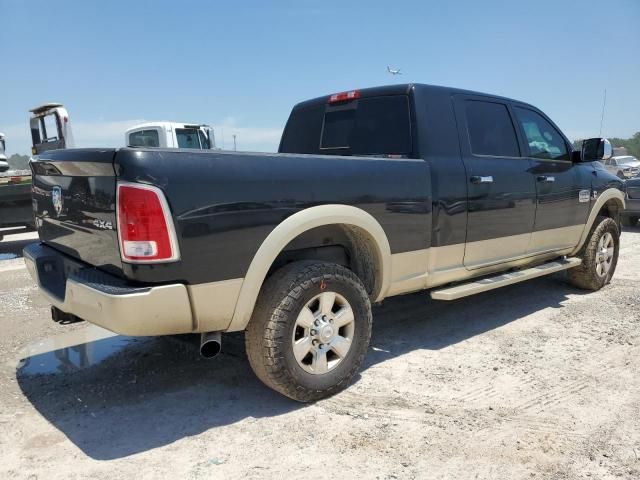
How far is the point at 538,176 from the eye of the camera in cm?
470

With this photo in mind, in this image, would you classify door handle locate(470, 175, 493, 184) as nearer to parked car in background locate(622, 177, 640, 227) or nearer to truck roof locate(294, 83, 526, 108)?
truck roof locate(294, 83, 526, 108)

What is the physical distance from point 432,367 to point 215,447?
1.68m

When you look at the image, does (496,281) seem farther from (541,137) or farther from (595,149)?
(595,149)

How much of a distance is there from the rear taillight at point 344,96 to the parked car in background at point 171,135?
7.45m

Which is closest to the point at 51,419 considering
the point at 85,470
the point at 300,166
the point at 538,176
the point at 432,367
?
the point at 85,470

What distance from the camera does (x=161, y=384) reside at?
3455 mm

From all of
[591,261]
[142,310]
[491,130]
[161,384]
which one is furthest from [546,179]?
[142,310]

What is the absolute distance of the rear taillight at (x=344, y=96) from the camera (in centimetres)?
436

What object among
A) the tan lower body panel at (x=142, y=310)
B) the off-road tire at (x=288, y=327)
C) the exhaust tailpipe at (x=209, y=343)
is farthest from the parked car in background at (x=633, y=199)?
the tan lower body panel at (x=142, y=310)

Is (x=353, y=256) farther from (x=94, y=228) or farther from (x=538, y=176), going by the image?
(x=538, y=176)

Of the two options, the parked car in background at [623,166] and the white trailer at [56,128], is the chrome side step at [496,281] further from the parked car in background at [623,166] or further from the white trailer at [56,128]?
the parked car in background at [623,166]

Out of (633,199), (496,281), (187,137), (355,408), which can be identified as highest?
(187,137)

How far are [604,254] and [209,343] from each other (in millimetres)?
4889

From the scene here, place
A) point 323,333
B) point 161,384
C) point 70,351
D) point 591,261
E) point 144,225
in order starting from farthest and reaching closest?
point 591,261, point 70,351, point 161,384, point 323,333, point 144,225
